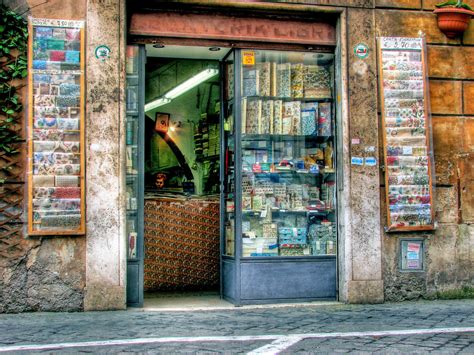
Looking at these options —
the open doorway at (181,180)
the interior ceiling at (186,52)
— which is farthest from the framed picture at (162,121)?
the interior ceiling at (186,52)

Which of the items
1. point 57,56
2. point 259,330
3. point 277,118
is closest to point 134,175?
point 57,56

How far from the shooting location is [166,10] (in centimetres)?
862

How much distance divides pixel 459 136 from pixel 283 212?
259cm

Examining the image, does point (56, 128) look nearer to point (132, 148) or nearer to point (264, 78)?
point (132, 148)

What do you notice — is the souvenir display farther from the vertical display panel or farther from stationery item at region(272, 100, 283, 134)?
the vertical display panel

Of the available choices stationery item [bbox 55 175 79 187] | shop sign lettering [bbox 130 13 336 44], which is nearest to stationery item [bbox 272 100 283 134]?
shop sign lettering [bbox 130 13 336 44]

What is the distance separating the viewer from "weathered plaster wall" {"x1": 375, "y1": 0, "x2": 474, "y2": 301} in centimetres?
916

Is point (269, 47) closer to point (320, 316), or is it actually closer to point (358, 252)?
point (358, 252)

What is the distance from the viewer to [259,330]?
6.89 metres

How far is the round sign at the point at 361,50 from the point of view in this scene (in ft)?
29.7

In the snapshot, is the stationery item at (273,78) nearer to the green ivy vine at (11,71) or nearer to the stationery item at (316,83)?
the stationery item at (316,83)

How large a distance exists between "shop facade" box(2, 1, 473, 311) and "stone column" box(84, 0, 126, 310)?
0.01m

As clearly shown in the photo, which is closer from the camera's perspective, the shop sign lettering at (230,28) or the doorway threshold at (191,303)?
the doorway threshold at (191,303)

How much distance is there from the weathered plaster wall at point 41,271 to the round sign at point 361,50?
384cm
